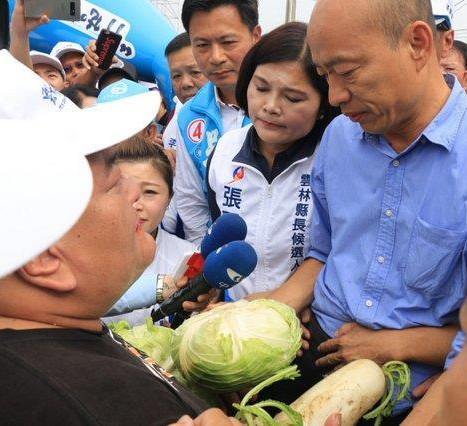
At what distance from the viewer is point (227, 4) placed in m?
3.48

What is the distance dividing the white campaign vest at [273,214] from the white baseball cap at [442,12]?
782 mm

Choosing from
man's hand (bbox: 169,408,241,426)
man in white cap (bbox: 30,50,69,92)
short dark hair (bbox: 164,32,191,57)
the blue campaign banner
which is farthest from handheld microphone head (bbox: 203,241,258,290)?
the blue campaign banner

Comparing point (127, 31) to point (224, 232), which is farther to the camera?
point (127, 31)

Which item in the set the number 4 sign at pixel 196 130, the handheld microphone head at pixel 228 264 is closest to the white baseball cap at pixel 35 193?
the handheld microphone head at pixel 228 264

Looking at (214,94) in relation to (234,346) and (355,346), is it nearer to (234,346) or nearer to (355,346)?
(355,346)

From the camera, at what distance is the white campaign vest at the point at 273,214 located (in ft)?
8.84

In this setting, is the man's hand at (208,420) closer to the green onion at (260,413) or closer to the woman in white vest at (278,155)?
the green onion at (260,413)

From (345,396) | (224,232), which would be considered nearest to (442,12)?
(224,232)

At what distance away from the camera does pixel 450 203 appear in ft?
6.37

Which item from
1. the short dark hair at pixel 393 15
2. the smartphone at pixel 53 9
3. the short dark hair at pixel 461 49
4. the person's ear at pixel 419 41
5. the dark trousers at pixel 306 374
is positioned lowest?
the dark trousers at pixel 306 374

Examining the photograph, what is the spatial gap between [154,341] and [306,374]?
62 cm

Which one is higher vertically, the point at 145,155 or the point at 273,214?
the point at 145,155

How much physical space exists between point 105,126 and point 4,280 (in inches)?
14.9

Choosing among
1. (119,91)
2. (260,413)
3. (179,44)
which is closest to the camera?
(260,413)
